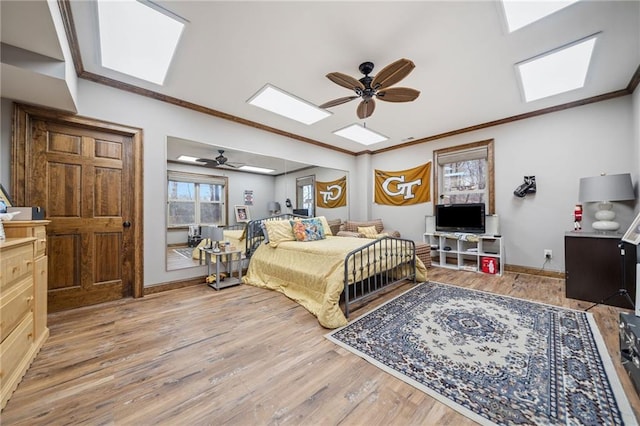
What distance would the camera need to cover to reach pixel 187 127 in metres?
3.41

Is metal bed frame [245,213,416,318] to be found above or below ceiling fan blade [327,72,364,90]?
below

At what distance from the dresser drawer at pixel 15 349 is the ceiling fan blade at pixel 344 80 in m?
2.93

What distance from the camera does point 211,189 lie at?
3.74 metres

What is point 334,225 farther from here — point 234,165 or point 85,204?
point 85,204

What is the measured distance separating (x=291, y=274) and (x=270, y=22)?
261 centimetres

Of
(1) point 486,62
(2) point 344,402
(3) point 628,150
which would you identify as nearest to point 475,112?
(1) point 486,62

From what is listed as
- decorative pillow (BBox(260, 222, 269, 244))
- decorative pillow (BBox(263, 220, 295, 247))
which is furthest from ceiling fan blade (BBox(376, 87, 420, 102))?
decorative pillow (BBox(260, 222, 269, 244))

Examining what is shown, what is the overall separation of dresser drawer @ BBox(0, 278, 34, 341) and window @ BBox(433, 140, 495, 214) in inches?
222

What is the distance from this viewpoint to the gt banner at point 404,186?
514cm

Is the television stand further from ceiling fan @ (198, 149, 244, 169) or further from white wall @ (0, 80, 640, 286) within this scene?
ceiling fan @ (198, 149, 244, 169)

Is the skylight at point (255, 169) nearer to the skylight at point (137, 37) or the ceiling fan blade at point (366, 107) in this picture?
the skylight at point (137, 37)

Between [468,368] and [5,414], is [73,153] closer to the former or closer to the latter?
[5,414]

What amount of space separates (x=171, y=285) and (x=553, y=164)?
5966mm

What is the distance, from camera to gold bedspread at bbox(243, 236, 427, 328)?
7.57 feet
